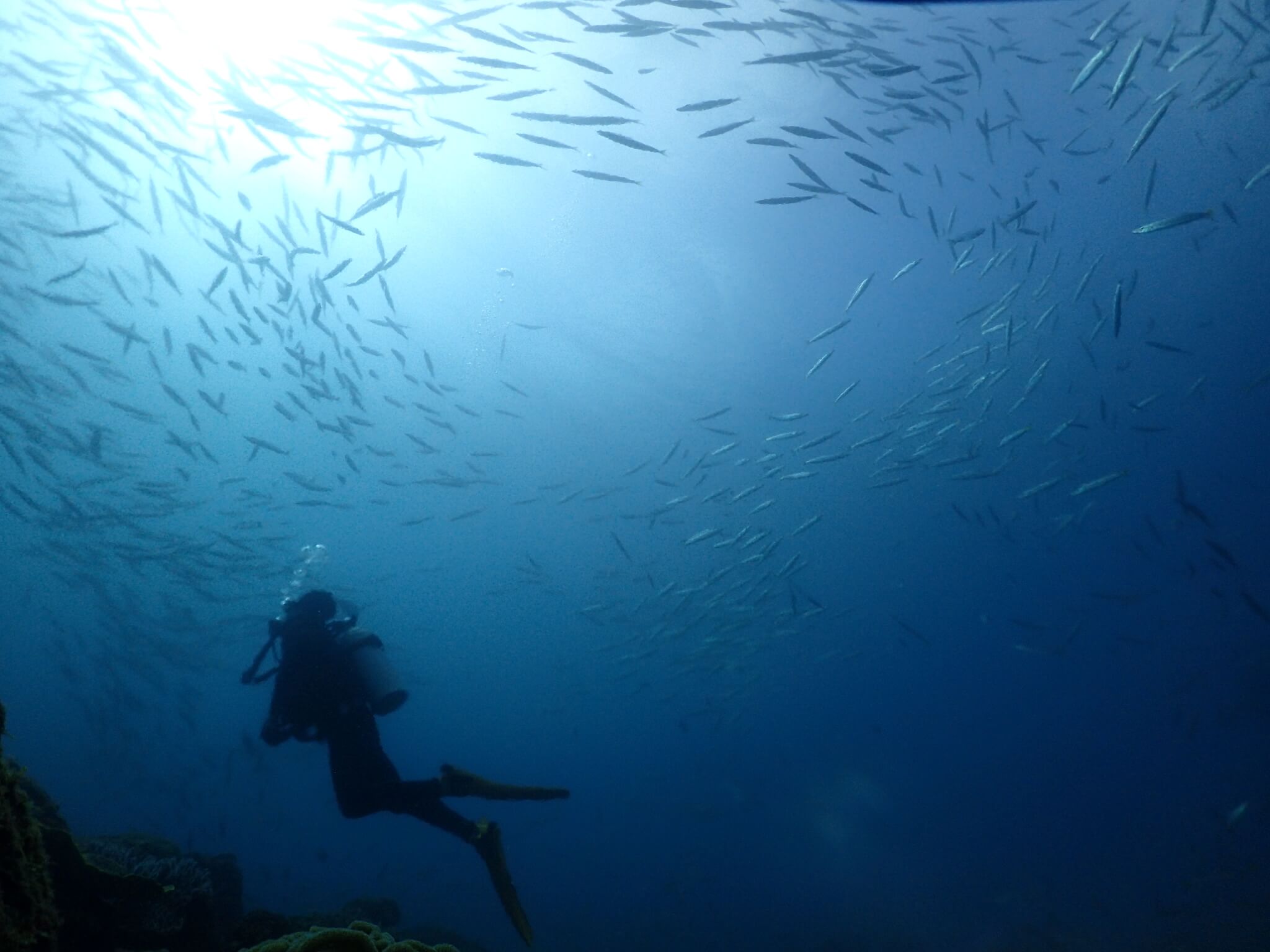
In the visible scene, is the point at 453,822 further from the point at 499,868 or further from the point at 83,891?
the point at 83,891

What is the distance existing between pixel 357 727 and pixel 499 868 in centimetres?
183

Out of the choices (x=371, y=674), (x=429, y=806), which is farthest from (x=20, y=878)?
(x=429, y=806)

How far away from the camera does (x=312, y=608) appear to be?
21.0ft

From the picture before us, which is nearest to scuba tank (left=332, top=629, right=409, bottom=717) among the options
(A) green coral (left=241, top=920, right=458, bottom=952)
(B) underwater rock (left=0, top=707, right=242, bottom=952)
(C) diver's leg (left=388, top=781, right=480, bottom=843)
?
(C) diver's leg (left=388, top=781, right=480, bottom=843)

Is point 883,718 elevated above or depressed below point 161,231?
below

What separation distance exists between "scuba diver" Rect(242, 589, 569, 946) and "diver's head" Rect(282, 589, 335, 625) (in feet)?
0.04

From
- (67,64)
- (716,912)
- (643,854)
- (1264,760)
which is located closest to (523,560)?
(643,854)

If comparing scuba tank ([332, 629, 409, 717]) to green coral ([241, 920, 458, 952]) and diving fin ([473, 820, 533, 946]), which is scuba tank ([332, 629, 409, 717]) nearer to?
diving fin ([473, 820, 533, 946])

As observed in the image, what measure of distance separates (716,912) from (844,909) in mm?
9741

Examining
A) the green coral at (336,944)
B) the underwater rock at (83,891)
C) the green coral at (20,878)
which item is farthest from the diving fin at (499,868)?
the green coral at (20,878)

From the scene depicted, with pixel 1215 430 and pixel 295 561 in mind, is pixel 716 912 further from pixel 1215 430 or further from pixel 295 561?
pixel 1215 430

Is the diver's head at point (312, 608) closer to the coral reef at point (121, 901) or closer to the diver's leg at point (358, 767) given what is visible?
the diver's leg at point (358, 767)

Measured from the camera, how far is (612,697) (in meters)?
80.5

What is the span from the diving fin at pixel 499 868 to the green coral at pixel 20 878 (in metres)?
3.65
